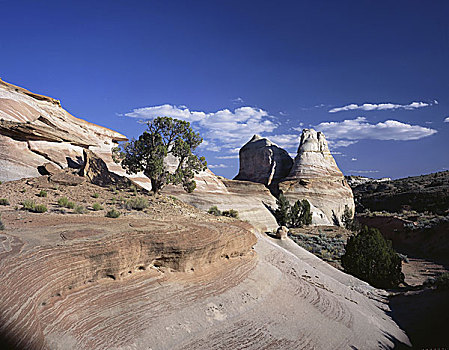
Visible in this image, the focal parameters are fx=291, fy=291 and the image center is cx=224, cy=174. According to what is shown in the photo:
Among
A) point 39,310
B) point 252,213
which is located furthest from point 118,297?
point 252,213

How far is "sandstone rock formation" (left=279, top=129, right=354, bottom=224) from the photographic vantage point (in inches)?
1661

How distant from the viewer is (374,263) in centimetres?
1702

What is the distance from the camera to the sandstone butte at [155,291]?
5.02m

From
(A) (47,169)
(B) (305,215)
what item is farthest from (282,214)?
(A) (47,169)

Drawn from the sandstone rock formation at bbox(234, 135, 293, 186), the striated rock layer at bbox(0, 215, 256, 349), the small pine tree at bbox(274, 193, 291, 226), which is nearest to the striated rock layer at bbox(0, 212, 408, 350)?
the striated rock layer at bbox(0, 215, 256, 349)

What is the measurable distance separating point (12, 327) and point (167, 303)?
3.46 meters

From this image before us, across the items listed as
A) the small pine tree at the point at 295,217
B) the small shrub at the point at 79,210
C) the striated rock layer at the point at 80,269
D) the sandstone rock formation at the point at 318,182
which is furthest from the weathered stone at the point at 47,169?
the sandstone rock formation at the point at 318,182

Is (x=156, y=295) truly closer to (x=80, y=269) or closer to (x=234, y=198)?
(x=80, y=269)

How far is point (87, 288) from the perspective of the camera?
5.95 metres

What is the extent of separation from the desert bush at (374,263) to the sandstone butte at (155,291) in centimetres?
330

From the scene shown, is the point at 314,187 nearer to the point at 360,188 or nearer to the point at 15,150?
the point at 15,150

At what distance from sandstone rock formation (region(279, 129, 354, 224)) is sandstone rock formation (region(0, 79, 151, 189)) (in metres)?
28.1

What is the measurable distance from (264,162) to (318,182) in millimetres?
9941

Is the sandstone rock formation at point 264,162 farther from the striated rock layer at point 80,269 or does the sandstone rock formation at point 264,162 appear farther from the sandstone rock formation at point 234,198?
the striated rock layer at point 80,269
